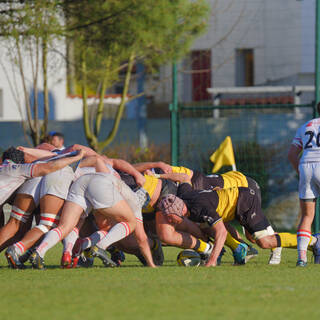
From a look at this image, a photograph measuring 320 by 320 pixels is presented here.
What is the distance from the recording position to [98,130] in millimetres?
20172

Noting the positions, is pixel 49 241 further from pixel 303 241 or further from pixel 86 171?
pixel 303 241

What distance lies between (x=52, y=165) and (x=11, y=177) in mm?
471

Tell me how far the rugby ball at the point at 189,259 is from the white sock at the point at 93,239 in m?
0.89

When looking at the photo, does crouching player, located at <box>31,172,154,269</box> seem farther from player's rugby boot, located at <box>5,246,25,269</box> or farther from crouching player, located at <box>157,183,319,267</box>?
crouching player, located at <box>157,183,319,267</box>

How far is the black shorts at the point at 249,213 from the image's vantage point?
895 centimetres

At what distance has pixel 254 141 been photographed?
1552cm

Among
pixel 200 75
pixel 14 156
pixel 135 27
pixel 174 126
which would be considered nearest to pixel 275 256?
pixel 14 156

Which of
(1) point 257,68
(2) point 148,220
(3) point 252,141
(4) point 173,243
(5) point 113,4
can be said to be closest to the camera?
(4) point 173,243

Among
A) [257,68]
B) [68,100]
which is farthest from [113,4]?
[68,100]

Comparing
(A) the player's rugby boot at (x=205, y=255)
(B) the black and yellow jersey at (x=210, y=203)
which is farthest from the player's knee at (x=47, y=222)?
(A) the player's rugby boot at (x=205, y=255)

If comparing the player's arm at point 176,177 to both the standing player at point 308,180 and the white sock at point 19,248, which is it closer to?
the standing player at point 308,180

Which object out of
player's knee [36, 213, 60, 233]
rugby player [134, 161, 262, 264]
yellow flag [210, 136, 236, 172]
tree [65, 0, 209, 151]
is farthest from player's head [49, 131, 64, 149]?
player's knee [36, 213, 60, 233]

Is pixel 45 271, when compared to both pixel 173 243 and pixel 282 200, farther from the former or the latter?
pixel 282 200

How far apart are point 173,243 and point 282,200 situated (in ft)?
21.8
